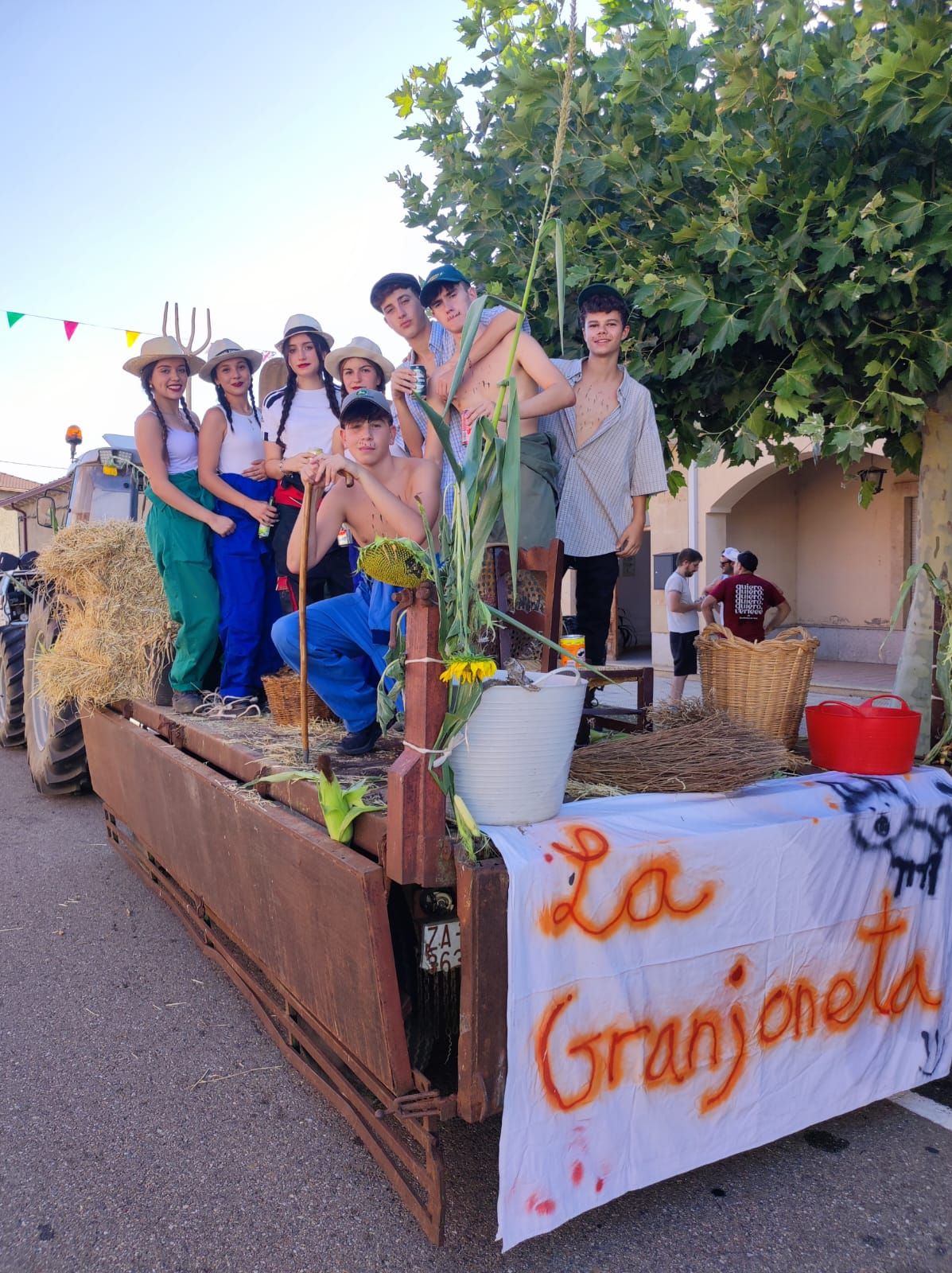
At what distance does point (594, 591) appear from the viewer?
3766mm

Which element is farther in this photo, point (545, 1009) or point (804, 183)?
point (804, 183)

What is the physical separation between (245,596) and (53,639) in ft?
8.40

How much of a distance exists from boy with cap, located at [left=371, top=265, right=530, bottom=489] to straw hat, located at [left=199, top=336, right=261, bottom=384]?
102 cm

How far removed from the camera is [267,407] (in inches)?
172

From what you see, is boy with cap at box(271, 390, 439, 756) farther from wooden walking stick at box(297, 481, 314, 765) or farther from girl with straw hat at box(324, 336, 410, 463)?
girl with straw hat at box(324, 336, 410, 463)

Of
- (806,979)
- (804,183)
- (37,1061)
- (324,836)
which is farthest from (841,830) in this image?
(37,1061)

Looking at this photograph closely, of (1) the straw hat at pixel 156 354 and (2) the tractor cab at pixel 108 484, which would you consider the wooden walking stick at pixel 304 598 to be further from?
(2) the tractor cab at pixel 108 484

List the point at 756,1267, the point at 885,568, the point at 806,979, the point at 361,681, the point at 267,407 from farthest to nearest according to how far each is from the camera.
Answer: the point at 885,568 < the point at 267,407 < the point at 361,681 < the point at 806,979 < the point at 756,1267

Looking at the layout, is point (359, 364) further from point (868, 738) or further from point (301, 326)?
point (868, 738)

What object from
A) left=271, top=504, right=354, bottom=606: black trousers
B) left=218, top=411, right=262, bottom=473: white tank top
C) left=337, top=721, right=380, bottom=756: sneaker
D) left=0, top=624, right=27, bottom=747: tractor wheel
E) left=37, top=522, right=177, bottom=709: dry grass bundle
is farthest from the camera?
left=0, top=624, right=27, bottom=747: tractor wheel

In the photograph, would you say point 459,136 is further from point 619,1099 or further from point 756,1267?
point 756,1267

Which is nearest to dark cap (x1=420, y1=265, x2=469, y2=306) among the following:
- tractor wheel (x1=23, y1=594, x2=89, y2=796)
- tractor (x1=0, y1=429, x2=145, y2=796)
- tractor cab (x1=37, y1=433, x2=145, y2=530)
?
tractor (x1=0, y1=429, x2=145, y2=796)

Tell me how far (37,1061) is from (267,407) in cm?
292

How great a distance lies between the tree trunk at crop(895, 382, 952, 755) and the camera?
11.9 feet
